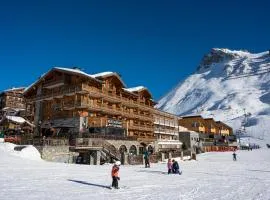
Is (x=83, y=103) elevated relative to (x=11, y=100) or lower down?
lower down

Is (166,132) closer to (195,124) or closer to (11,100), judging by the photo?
(195,124)

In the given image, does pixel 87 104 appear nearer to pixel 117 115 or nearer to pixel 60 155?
pixel 117 115

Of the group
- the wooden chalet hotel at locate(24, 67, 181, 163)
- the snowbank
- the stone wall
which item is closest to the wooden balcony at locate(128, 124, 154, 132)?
the wooden chalet hotel at locate(24, 67, 181, 163)

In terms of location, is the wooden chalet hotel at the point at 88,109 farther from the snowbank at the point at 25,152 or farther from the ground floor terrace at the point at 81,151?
the snowbank at the point at 25,152

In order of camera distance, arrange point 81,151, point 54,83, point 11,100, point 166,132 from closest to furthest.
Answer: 1. point 81,151
2. point 54,83
3. point 166,132
4. point 11,100

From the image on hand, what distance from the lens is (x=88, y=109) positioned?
45.2 metres

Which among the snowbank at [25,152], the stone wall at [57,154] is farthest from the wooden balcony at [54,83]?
the snowbank at [25,152]

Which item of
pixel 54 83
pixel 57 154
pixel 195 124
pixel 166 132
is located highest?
pixel 54 83

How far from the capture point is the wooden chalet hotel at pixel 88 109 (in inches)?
1718

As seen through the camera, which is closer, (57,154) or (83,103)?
(57,154)

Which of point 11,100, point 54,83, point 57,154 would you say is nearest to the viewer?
point 57,154

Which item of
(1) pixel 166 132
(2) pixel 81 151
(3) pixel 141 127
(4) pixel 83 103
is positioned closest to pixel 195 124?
(1) pixel 166 132

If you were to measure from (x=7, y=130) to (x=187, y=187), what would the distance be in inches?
1467

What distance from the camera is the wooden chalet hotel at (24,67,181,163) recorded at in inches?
1718
